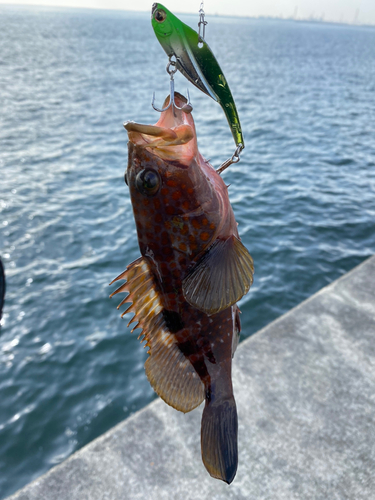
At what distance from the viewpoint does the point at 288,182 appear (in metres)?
14.8

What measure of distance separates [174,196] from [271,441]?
3769mm

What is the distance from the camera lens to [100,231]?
38.7 feet

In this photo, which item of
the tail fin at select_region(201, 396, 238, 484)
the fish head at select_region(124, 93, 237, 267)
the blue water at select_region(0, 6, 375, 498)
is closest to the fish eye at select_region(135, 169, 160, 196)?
the fish head at select_region(124, 93, 237, 267)

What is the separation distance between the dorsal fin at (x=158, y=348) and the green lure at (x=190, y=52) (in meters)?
0.84

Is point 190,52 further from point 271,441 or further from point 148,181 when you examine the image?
point 271,441

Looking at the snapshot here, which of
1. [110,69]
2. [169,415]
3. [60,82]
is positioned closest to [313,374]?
[169,415]

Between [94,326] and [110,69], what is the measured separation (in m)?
38.2

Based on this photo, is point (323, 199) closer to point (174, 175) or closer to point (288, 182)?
point (288, 182)

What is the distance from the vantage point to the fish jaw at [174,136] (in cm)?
165

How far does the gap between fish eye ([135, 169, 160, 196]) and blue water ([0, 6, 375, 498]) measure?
5847mm

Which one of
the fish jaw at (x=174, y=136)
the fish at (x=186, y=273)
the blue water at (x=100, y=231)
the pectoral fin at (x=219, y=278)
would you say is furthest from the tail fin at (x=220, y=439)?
the blue water at (x=100, y=231)

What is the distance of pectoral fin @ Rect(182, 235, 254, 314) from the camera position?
1.70 metres

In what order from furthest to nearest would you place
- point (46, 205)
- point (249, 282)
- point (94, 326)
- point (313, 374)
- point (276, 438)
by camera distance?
point (46, 205), point (94, 326), point (313, 374), point (276, 438), point (249, 282)

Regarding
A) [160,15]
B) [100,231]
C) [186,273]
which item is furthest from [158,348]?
[100,231]
